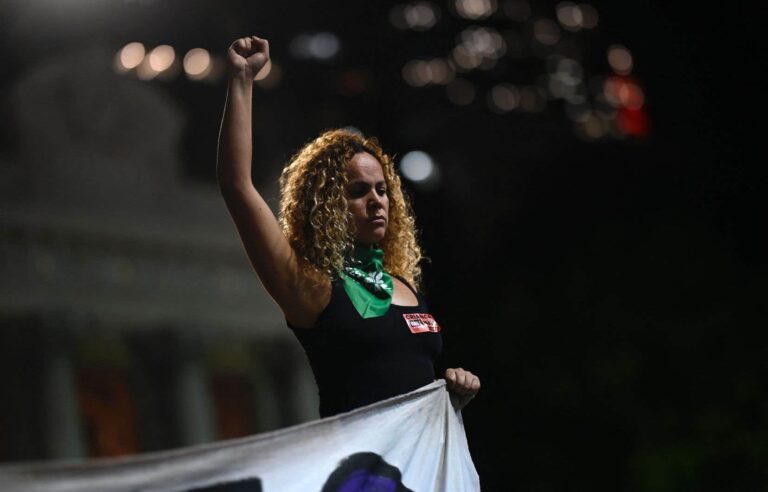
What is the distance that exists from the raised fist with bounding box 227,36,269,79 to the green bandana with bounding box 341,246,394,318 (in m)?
0.45

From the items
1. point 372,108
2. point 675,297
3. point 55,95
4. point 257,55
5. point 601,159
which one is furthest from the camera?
point 601,159

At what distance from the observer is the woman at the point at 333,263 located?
196 cm

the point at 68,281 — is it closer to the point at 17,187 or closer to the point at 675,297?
the point at 17,187

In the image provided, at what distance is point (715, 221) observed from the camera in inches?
312

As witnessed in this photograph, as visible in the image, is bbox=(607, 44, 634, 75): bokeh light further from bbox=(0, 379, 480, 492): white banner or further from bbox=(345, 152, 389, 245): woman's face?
bbox=(0, 379, 480, 492): white banner

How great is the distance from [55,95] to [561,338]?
4.14 m

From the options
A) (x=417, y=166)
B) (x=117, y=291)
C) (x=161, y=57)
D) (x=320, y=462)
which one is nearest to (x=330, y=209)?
(x=320, y=462)

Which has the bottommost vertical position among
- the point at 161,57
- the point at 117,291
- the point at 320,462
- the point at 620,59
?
the point at 320,462

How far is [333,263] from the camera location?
82.4 inches

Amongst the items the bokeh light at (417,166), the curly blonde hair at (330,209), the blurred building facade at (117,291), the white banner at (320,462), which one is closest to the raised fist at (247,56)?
the curly blonde hair at (330,209)

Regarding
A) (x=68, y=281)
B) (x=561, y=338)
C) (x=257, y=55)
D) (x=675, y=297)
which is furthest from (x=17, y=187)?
(x=675, y=297)

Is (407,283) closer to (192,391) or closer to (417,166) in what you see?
(417,166)

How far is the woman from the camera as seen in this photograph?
6.43ft

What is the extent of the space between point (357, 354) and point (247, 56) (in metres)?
0.64
